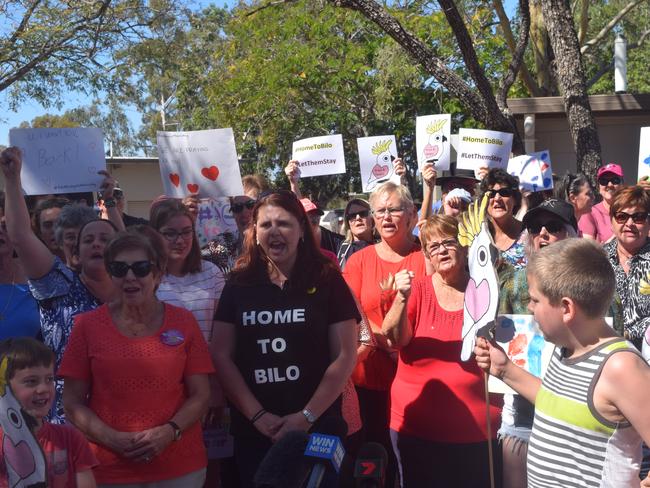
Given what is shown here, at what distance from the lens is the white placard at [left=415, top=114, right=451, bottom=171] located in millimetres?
7914

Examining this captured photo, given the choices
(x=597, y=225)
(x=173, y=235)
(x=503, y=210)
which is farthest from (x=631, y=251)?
(x=173, y=235)

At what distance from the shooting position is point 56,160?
19.2 feet

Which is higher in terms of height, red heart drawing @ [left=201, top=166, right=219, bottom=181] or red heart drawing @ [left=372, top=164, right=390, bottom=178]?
red heart drawing @ [left=201, top=166, right=219, bottom=181]

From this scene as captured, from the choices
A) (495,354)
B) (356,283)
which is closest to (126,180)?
(356,283)

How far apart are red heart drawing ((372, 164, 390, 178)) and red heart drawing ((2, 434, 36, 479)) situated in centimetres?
591

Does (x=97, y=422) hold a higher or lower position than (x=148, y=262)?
lower

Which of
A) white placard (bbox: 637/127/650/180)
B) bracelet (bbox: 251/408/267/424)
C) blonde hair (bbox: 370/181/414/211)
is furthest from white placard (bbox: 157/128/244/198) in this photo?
white placard (bbox: 637/127/650/180)

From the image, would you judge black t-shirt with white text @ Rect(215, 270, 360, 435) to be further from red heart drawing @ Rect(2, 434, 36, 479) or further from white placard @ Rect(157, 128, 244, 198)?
white placard @ Rect(157, 128, 244, 198)

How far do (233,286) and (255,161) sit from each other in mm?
25880

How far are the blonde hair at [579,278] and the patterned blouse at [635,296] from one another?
1495mm

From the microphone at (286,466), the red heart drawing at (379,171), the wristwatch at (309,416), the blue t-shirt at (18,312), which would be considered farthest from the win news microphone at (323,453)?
the red heart drawing at (379,171)

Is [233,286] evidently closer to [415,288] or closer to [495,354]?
[415,288]

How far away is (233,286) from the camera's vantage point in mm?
4027

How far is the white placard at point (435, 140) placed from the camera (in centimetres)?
791
